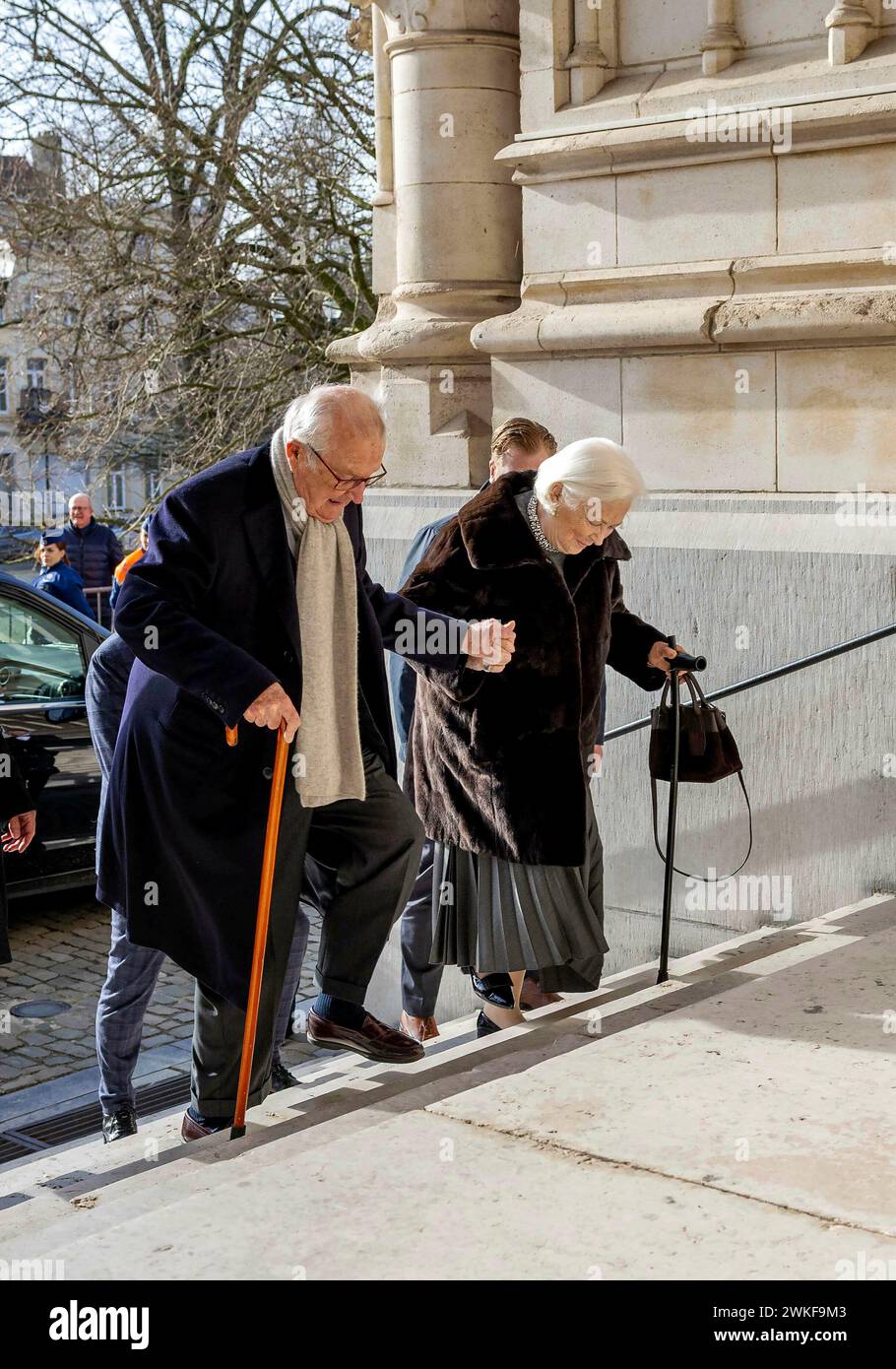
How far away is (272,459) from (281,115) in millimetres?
13193

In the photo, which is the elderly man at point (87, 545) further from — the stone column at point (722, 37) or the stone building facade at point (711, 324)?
the stone column at point (722, 37)

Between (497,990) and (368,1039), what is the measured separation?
83cm

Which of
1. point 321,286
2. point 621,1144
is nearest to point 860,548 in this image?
point 621,1144

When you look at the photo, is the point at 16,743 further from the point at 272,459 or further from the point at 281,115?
the point at 281,115

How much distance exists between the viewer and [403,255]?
746 cm

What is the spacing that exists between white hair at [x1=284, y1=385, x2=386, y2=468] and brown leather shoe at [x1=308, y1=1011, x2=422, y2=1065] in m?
1.38

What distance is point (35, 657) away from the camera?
788 cm

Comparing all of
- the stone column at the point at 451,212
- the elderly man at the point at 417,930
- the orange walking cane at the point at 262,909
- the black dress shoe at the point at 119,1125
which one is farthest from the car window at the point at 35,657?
the orange walking cane at the point at 262,909

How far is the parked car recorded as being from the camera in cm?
752

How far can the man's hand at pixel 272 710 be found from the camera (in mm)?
→ 3699

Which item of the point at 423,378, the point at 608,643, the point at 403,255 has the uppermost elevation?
the point at 403,255

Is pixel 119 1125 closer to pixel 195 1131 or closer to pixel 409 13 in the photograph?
pixel 195 1131

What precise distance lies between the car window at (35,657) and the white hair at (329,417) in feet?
13.6

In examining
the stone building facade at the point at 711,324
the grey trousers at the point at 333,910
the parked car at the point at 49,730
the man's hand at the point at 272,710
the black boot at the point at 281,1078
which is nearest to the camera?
the man's hand at the point at 272,710
